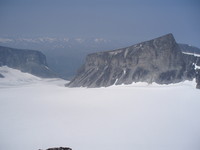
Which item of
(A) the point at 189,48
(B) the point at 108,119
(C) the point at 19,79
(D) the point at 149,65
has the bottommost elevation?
(B) the point at 108,119

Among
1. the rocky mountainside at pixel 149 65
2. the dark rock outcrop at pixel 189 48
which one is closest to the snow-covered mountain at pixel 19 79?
the dark rock outcrop at pixel 189 48

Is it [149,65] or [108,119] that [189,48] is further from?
[108,119]

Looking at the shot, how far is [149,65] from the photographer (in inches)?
4220

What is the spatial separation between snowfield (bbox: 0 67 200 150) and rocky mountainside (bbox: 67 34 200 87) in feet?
13.0

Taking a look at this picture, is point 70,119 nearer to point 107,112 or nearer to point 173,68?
point 107,112

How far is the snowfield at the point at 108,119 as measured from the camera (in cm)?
5734

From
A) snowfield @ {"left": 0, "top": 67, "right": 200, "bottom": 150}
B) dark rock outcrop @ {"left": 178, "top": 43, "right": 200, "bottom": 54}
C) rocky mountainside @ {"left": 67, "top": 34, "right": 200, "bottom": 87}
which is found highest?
dark rock outcrop @ {"left": 178, "top": 43, "right": 200, "bottom": 54}

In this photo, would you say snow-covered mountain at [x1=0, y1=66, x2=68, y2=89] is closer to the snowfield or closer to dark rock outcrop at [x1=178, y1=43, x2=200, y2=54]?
dark rock outcrop at [x1=178, y1=43, x2=200, y2=54]

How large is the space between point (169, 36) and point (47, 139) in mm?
59729

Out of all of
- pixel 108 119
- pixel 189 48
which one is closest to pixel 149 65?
pixel 108 119

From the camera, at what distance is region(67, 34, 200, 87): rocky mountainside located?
103125 millimetres

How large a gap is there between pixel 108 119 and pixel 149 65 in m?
39.8

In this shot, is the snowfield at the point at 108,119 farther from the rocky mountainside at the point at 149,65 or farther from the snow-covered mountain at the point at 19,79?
the snow-covered mountain at the point at 19,79

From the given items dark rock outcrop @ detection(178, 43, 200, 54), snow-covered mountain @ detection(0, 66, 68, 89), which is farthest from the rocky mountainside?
dark rock outcrop @ detection(178, 43, 200, 54)
